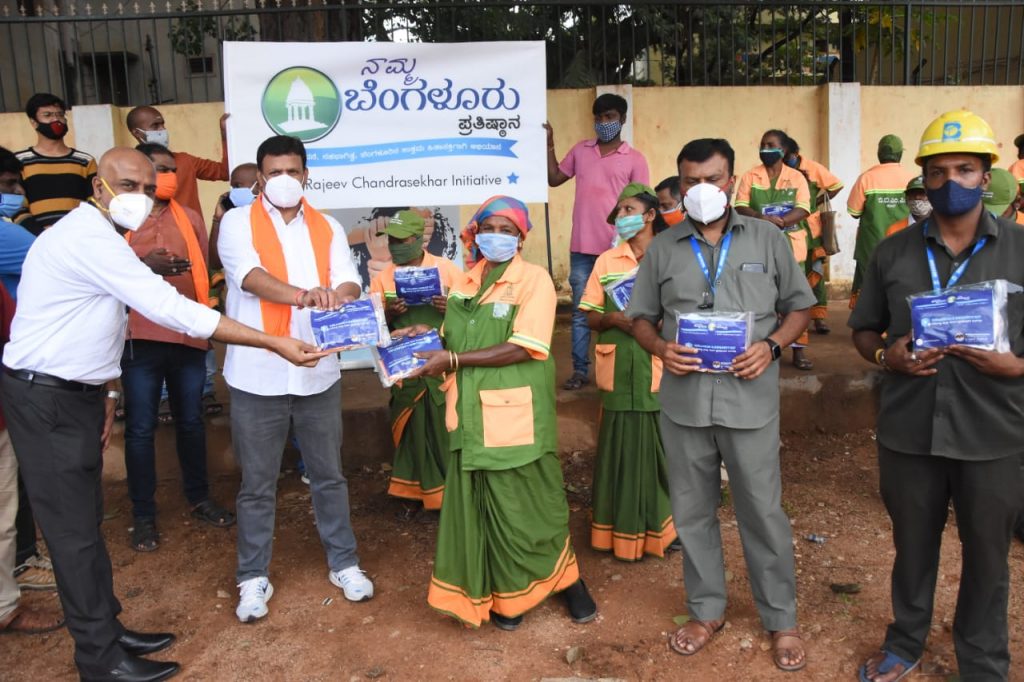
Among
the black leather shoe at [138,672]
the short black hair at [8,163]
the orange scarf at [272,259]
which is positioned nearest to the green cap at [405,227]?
the orange scarf at [272,259]

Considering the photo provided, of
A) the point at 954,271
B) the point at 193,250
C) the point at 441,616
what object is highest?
the point at 193,250

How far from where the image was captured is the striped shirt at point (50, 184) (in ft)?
17.8

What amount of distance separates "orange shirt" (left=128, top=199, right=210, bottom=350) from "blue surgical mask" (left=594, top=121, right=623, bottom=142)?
10.3ft

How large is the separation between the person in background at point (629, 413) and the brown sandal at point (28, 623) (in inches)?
108

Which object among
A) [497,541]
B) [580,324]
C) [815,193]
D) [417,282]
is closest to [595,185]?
[580,324]

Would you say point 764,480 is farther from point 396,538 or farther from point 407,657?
point 396,538

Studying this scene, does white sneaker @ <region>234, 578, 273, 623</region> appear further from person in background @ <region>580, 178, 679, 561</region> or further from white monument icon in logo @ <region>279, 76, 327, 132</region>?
white monument icon in logo @ <region>279, 76, 327, 132</region>

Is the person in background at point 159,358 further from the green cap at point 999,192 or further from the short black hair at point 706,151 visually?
the green cap at point 999,192

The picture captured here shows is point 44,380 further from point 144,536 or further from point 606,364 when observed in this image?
point 606,364

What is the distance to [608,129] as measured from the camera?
20.6ft

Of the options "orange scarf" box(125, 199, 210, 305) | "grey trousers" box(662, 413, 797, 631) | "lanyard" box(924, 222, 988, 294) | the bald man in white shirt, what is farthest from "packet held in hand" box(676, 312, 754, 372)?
"orange scarf" box(125, 199, 210, 305)

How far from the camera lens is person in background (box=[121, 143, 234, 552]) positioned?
178 inches

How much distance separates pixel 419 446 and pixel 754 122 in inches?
243

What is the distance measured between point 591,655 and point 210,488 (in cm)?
311
